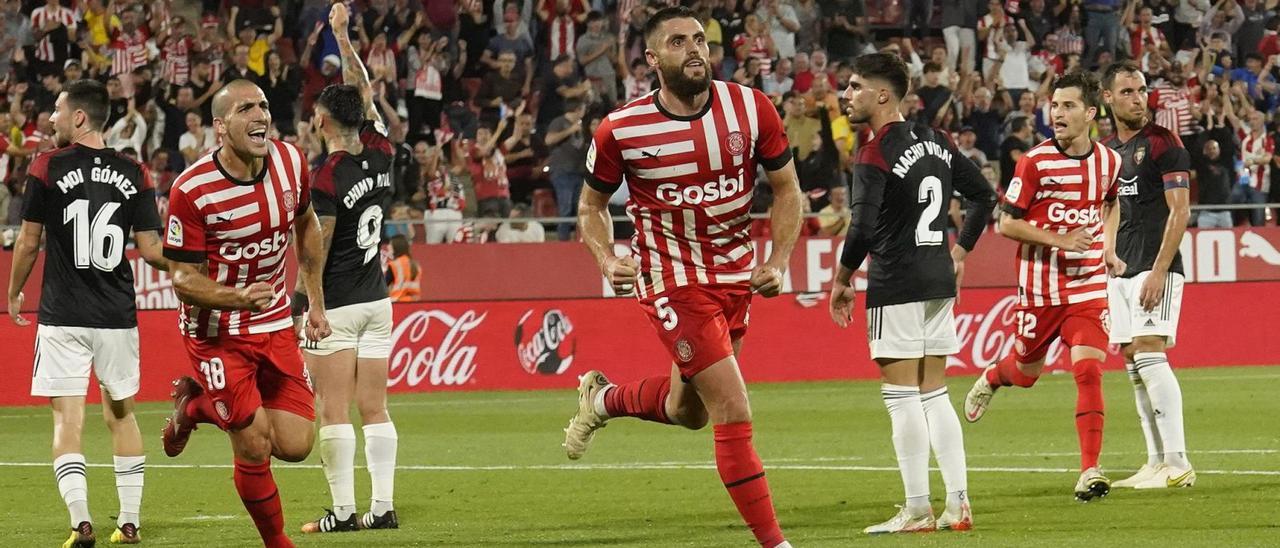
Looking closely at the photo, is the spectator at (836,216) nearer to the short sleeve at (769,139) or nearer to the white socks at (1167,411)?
the white socks at (1167,411)

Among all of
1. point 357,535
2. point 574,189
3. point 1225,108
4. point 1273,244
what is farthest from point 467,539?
point 1225,108

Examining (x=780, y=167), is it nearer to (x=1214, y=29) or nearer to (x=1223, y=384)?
(x=1223, y=384)

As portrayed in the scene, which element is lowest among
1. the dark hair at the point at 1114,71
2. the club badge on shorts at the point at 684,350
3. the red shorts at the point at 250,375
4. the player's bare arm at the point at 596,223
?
the red shorts at the point at 250,375

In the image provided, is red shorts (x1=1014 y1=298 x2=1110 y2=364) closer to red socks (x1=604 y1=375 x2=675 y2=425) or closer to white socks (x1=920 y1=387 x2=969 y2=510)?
white socks (x1=920 y1=387 x2=969 y2=510)

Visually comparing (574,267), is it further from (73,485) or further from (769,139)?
(769,139)

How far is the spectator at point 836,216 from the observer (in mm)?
20984

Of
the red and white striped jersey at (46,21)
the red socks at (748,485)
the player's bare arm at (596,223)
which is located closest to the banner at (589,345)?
the red and white striped jersey at (46,21)

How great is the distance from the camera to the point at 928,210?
26.9 ft

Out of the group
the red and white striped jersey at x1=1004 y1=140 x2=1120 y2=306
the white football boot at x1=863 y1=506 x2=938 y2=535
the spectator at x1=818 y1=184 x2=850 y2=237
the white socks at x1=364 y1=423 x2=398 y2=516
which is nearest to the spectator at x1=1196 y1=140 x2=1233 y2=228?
the spectator at x1=818 y1=184 x2=850 y2=237

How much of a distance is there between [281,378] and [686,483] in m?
3.87

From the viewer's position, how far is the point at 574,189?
2206 cm

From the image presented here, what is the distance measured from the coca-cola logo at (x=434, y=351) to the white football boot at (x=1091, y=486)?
10.9 m

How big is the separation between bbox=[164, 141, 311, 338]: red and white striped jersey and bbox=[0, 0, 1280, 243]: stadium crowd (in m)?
12.2

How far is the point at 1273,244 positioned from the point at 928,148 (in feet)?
47.5
